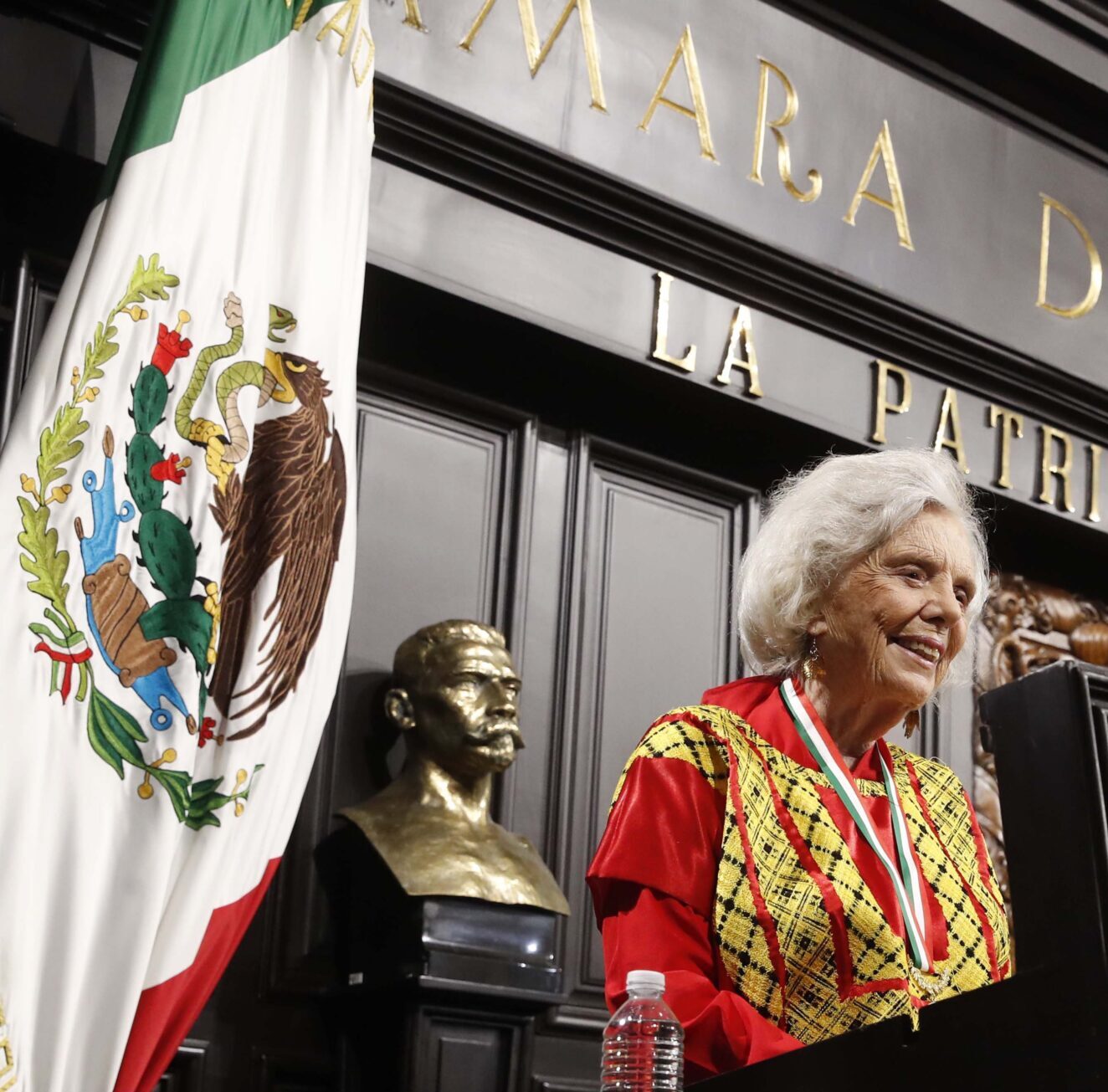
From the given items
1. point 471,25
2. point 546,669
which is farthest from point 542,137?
point 546,669

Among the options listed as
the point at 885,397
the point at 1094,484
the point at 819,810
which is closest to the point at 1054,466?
the point at 1094,484

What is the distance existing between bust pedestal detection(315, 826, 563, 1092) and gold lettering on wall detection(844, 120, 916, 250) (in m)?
2.49

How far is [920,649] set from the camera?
2.87m

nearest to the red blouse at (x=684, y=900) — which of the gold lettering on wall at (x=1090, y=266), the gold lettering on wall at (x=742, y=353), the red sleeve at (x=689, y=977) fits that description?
the red sleeve at (x=689, y=977)

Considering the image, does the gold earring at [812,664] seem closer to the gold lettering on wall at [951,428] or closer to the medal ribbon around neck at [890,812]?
the medal ribbon around neck at [890,812]

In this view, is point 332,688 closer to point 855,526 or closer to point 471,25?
point 855,526

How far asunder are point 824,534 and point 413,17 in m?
1.98

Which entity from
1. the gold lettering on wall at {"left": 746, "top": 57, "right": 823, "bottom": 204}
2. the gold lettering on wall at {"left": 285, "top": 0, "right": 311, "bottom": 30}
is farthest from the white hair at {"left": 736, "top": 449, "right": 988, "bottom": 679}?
the gold lettering on wall at {"left": 746, "top": 57, "right": 823, "bottom": 204}

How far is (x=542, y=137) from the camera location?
4.47m

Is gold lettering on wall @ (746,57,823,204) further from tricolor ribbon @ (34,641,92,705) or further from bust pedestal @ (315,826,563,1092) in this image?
tricolor ribbon @ (34,641,92,705)

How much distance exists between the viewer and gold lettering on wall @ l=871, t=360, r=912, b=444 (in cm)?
506

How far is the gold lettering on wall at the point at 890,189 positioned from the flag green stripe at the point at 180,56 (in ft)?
7.39

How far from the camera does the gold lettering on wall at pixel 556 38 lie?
4.42 m

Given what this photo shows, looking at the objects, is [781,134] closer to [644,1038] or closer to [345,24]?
[345,24]
